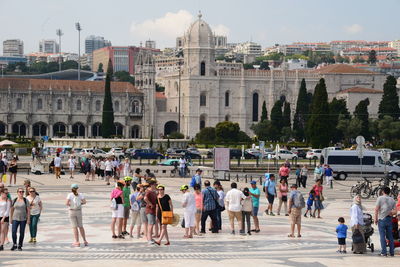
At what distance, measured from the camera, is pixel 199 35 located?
121938 mm

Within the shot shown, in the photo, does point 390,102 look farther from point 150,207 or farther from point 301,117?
point 150,207

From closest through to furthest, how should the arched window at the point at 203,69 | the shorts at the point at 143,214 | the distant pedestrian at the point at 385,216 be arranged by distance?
the distant pedestrian at the point at 385,216 → the shorts at the point at 143,214 → the arched window at the point at 203,69

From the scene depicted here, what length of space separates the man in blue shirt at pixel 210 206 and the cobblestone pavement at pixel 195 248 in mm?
297

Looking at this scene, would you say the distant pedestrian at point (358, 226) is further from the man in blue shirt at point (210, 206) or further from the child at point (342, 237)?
the man in blue shirt at point (210, 206)

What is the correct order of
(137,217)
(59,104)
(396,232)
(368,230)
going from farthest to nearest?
(59,104)
(137,217)
(396,232)
(368,230)

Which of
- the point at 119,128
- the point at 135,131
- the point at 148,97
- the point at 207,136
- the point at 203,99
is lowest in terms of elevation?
the point at 207,136

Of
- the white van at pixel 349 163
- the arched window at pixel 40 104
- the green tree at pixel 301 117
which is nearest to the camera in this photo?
the white van at pixel 349 163

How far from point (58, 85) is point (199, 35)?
19516 millimetres

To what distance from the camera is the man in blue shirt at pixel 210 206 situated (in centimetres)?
2355

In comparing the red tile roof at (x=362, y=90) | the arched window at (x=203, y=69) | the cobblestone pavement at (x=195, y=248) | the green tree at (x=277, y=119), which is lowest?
the cobblestone pavement at (x=195, y=248)

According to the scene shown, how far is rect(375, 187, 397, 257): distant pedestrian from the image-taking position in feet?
66.1

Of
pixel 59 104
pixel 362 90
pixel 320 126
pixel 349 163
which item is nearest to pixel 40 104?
pixel 59 104

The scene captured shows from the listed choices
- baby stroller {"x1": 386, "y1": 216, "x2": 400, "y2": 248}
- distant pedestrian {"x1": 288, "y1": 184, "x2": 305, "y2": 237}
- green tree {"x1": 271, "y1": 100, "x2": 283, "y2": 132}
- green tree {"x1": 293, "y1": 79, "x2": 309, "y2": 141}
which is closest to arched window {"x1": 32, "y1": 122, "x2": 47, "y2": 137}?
green tree {"x1": 271, "y1": 100, "x2": 283, "y2": 132}

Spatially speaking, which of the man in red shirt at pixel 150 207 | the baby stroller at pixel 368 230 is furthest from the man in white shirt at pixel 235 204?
the baby stroller at pixel 368 230
